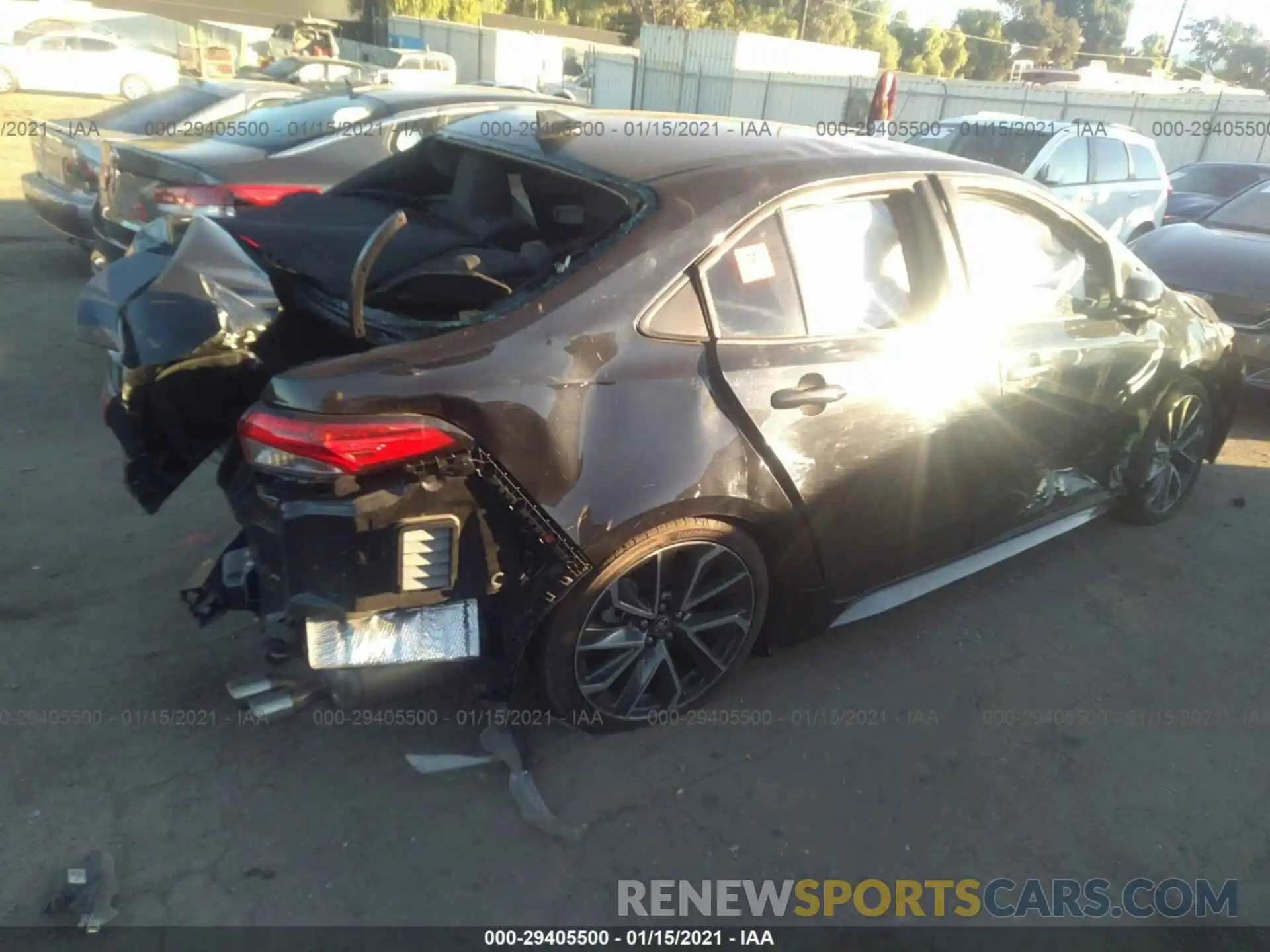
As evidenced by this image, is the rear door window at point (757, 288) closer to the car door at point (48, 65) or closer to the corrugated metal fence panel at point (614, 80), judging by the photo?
the car door at point (48, 65)

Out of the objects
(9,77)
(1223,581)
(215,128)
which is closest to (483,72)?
(9,77)

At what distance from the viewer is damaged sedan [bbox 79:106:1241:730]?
2.40 metres

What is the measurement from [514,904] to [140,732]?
1301mm

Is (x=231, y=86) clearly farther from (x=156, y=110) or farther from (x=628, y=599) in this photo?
(x=628, y=599)

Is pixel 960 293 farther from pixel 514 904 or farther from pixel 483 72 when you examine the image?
pixel 483 72

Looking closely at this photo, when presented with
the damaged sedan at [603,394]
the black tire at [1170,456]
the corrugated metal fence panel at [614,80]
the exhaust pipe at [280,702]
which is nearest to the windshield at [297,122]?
the damaged sedan at [603,394]

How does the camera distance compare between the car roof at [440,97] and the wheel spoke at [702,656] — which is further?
the car roof at [440,97]

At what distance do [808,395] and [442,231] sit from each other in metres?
1.44

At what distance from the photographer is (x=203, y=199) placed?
5.52 meters

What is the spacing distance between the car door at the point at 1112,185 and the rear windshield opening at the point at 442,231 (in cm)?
812

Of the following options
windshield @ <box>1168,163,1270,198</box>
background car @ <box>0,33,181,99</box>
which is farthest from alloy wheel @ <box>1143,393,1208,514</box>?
background car @ <box>0,33,181,99</box>

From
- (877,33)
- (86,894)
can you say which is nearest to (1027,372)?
(86,894)

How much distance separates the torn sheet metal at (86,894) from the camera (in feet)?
7.50

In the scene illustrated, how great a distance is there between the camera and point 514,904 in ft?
8.02
